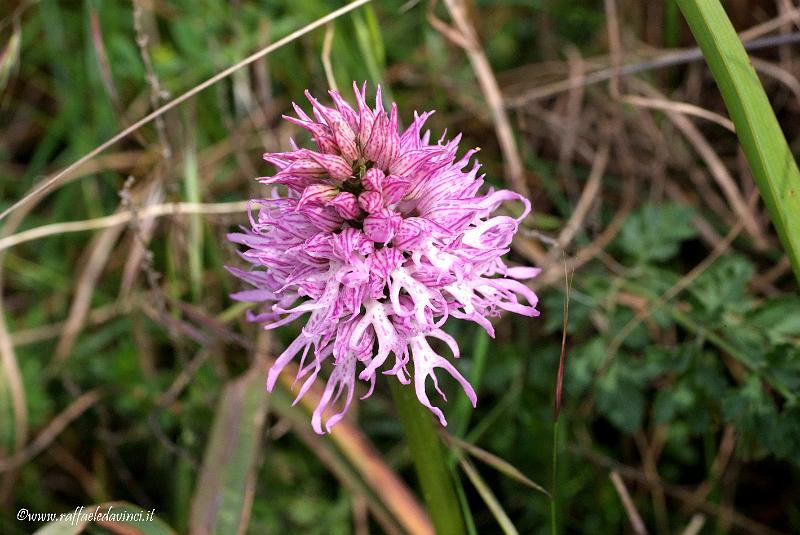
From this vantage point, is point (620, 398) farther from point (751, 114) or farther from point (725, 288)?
point (751, 114)

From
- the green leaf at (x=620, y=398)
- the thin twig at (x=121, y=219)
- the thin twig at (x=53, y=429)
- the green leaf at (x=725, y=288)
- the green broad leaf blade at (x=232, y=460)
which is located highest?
the green leaf at (x=725, y=288)

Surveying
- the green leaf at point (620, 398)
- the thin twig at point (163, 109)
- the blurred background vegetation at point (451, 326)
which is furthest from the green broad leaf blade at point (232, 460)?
the green leaf at point (620, 398)

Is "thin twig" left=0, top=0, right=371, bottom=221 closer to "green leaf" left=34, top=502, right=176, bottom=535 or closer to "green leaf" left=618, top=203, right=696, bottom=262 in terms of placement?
"green leaf" left=34, top=502, right=176, bottom=535

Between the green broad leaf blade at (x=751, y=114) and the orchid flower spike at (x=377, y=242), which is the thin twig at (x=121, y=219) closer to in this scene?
the orchid flower spike at (x=377, y=242)

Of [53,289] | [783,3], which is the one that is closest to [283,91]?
[53,289]

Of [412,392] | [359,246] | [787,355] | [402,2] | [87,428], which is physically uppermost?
[402,2]

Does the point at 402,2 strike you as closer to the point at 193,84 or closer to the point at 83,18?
the point at 193,84
